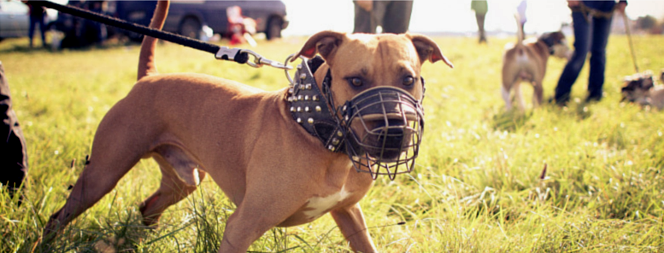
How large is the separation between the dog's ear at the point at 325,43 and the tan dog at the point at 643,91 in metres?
5.65

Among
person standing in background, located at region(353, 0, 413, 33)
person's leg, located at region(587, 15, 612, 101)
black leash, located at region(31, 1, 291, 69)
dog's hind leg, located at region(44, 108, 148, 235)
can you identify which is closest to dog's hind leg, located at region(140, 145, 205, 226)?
dog's hind leg, located at region(44, 108, 148, 235)

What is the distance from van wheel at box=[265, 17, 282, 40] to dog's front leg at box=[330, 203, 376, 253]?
14904 mm

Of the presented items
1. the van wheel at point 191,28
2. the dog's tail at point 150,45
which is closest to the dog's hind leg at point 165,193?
the dog's tail at point 150,45

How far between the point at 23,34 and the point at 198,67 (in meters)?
11.5

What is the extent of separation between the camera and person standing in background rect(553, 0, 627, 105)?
545 cm

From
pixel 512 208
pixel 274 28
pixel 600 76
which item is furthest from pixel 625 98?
pixel 274 28

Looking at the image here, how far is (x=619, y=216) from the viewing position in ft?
8.48

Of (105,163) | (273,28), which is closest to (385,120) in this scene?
(105,163)

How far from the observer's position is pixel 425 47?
6.44 ft

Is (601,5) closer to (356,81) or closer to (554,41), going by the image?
(554,41)

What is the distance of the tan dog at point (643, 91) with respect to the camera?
19.1 feet

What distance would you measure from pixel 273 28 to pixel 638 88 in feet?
41.3

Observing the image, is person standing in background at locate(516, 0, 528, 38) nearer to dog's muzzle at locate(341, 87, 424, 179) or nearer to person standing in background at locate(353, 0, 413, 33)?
person standing in background at locate(353, 0, 413, 33)

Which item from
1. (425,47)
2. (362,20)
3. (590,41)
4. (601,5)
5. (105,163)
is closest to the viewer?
(425,47)
